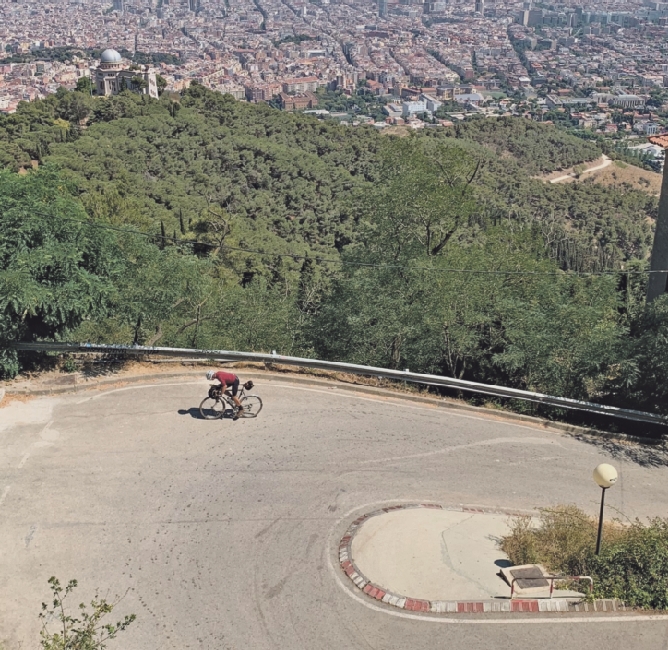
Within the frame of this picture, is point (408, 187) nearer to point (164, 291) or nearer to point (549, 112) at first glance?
point (164, 291)

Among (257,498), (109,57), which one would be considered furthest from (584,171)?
(257,498)

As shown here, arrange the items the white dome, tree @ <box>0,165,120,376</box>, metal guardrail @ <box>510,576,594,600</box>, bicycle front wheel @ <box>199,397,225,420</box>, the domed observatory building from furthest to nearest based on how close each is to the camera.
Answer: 1. the white dome
2. the domed observatory building
3. tree @ <box>0,165,120,376</box>
4. bicycle front wheel @ <box>199,397,225,420</box>
5. metal guardrail @ <box>510,576,594,600</box>

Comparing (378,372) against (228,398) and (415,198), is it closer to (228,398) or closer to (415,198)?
(228,398)

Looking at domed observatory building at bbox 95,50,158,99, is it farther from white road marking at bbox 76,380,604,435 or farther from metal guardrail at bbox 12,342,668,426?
white road marking at bbox 76,380,604,435

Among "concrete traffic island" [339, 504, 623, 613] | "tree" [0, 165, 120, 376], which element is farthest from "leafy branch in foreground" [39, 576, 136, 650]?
"tree" [0, 165, 120, 376]

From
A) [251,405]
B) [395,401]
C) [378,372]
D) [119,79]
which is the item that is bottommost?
[395,401]

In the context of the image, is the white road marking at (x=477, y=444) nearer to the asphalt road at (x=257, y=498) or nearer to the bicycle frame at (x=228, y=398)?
the asphalt road at (x=257, y=498)

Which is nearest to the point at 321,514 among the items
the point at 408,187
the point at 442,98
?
the point at 408,187
